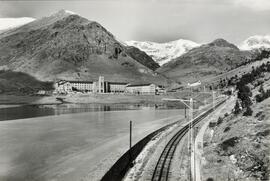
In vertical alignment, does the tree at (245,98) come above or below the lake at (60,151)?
above

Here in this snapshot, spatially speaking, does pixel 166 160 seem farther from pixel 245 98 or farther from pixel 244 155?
pixel 245 98

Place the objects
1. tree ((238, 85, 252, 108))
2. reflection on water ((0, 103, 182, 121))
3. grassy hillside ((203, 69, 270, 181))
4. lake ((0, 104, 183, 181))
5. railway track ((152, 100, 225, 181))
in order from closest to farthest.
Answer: grassy hillside ((203, 69, 270, 181)) < railway track ((152, 100, 225, 181)) < lake ((0, 104, 183, 181)) < tree ((238, 85, 252, 108)) < reflection on water ((0, 103, 182, 121))

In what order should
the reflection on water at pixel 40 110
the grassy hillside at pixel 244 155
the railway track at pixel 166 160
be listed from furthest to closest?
1. the reflection on water at pixel 40 110
2. the railway track at pixel 166 160
3. the grassy hillside at pixel 244 155

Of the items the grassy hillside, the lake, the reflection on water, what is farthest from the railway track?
the reflection on water

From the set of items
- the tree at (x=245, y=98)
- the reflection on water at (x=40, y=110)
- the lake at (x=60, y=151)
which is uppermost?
the tree at (x=245, y=98)

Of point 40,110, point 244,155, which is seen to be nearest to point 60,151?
point 244,155

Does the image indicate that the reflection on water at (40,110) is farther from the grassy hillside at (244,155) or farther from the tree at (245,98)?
the grassy hillside at (244,155)

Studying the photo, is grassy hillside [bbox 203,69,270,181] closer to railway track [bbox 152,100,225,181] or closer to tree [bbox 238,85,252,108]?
railway track [bbox 152,100,225,181]

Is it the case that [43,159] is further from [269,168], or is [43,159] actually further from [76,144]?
[269,168]

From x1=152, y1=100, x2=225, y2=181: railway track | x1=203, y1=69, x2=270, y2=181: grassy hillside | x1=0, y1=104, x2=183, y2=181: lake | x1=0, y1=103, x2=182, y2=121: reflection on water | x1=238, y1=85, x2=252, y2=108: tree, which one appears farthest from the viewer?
x1=0, y1=103, x2=182, y2=121: reflection on water

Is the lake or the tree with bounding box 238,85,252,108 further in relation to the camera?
the tree with bounding box 238,85,252,108

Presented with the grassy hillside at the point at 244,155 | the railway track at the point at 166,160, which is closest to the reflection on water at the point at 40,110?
the railway track at the point at 166,160

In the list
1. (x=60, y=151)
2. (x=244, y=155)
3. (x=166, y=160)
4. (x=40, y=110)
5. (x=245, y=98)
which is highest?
(x=245, y=98)
